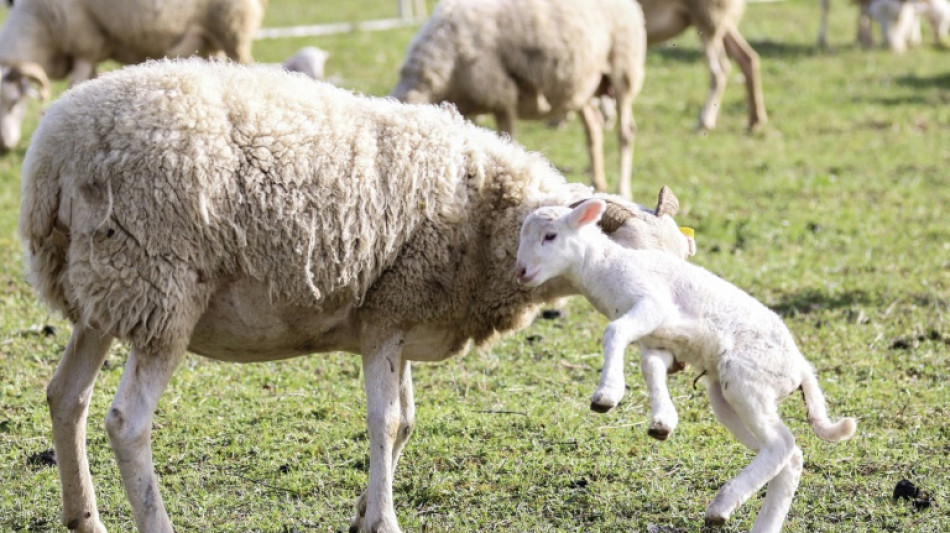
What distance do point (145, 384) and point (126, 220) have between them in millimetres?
508

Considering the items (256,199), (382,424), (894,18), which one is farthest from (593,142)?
(894,18)

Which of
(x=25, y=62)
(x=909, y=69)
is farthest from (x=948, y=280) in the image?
(x=909, y=69)

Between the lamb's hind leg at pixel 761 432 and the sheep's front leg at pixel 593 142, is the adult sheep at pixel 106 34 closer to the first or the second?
the sheep's front leg at pixel 593 142

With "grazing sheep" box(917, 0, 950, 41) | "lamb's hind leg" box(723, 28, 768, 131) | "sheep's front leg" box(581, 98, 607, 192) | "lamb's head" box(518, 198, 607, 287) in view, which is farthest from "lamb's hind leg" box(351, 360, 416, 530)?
"grazing sheep" box(917, 0, 950, 41)

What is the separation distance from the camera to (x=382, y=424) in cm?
436

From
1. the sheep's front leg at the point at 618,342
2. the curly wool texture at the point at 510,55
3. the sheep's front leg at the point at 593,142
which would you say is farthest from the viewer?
the sheep's front leg at the point at 593,142

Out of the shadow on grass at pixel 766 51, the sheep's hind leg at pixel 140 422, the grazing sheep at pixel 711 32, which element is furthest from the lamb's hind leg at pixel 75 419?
the shadow on grass at pixel 766 51

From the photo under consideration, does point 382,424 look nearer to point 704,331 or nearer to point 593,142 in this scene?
point 704,331

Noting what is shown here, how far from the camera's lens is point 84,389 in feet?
14.5

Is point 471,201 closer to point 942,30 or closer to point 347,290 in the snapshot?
point 347,290

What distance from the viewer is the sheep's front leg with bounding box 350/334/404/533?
433 cm

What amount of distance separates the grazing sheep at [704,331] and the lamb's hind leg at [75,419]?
1.48 m

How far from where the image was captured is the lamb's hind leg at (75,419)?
4402mm

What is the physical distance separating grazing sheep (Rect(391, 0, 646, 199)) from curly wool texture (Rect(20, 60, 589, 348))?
4002mm
